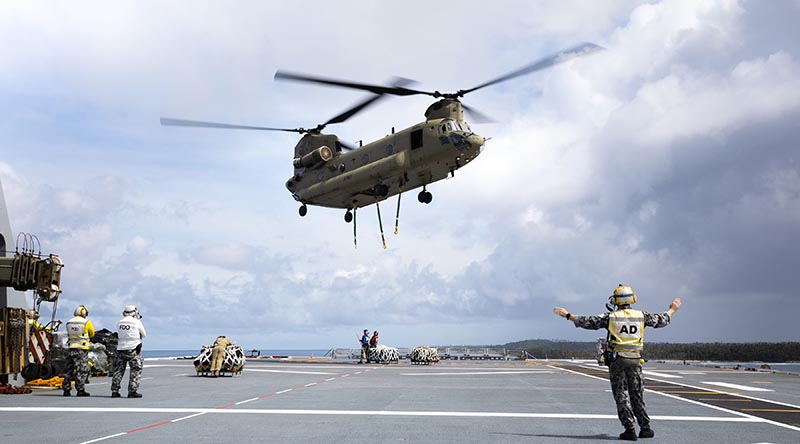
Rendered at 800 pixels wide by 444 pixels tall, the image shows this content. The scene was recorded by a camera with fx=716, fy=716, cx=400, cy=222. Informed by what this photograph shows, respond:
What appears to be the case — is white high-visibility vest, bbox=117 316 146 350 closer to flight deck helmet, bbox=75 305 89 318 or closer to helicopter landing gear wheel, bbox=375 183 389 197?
flight deck helmet, bbox=75 305 89 318

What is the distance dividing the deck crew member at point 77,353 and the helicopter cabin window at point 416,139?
66.5ft

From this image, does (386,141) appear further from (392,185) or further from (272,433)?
(272,433)

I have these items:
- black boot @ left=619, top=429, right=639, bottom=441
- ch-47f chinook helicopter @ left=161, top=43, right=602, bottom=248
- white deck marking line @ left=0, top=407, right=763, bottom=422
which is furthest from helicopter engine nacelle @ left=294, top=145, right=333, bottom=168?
black boot @ left=619, top=429, right=639, bottom=441

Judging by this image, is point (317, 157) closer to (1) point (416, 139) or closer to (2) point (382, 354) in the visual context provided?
(1) point (416, 139)

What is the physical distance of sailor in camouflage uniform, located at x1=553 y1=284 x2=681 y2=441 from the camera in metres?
11.1

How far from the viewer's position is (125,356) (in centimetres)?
1847

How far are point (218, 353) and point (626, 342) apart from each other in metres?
18.9

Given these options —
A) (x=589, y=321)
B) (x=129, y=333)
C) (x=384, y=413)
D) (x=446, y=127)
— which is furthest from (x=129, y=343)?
(x=446, y=127)

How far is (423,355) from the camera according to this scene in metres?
44.8

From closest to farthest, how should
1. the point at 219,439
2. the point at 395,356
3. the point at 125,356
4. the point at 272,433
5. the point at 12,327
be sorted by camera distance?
the point at 219,439 → the point at 272,433 → the point at 125,356 → the point at 12,327 → the point at 395,356

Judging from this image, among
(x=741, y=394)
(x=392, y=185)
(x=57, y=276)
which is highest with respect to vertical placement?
(x=392, y=185)

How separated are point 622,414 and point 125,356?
12943 mm

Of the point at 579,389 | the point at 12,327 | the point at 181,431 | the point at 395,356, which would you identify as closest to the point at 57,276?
the point at 12,327

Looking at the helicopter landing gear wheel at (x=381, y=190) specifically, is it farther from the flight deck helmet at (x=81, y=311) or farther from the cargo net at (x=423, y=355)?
the flight deck helmet at (x=81, y=311)
